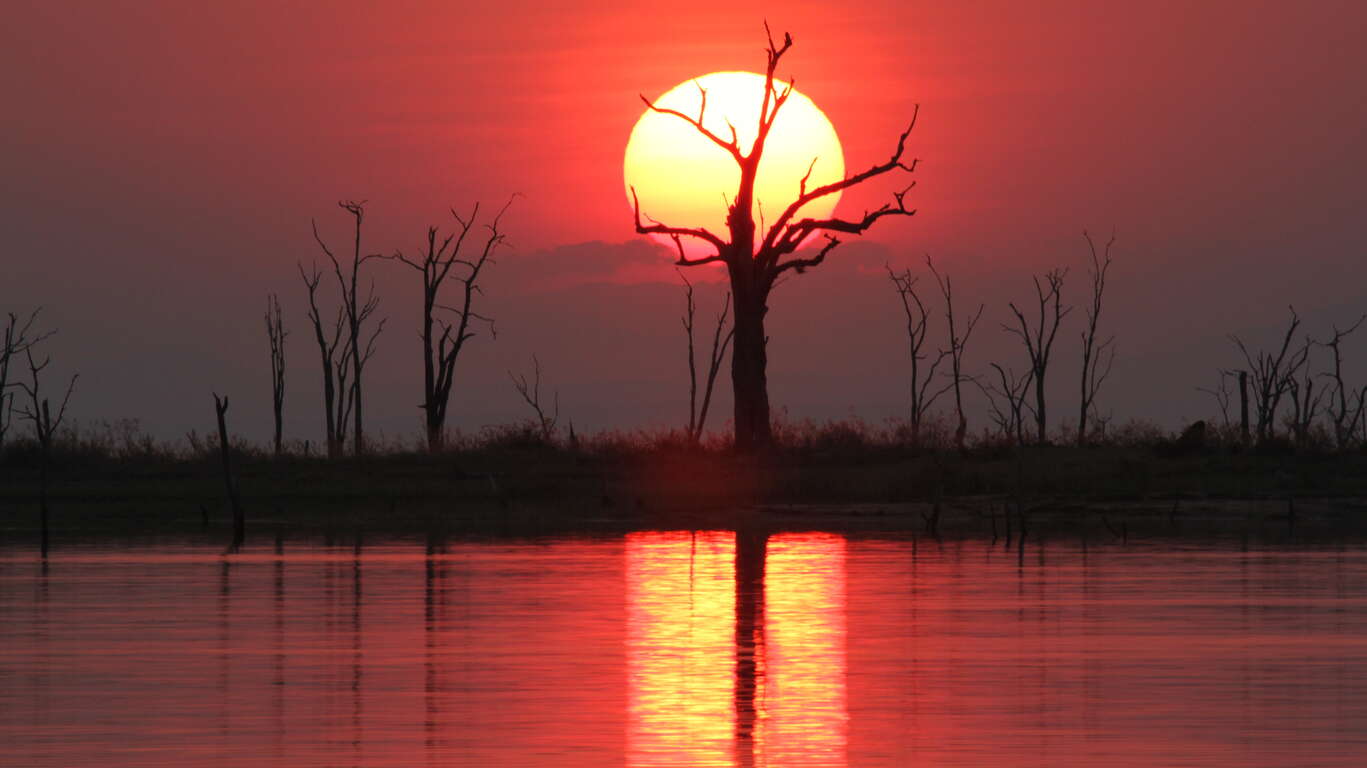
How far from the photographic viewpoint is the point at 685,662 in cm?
1978

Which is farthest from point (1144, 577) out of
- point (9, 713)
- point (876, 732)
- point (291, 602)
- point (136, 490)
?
point (136, 490)

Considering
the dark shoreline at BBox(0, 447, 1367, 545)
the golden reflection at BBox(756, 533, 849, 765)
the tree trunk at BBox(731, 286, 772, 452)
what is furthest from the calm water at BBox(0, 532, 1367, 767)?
the tree trunk at BBox(731, 286, 772, 452)

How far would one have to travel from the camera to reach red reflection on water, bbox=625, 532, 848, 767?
14.8 metres

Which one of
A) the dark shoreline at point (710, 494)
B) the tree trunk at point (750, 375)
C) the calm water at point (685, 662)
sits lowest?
the calm water at point (685, 662)

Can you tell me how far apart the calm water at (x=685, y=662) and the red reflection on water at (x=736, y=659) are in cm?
6

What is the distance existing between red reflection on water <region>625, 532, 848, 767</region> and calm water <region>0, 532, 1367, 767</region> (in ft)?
0.18

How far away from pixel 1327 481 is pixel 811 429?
47.5 ft

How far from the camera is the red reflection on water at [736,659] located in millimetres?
14750

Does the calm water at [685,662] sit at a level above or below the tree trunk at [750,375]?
below

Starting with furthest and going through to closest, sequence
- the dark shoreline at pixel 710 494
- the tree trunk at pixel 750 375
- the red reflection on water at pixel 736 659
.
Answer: the tree trunk at pixel 750 375 → the dark shoreline at pixel 710 494 → the red reflection on water at pixel 736 659

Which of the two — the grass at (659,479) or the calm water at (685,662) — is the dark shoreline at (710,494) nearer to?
the grass at (659,479)

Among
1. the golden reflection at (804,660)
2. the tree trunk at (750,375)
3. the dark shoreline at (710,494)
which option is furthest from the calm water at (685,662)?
the tree trunk at (750,375)

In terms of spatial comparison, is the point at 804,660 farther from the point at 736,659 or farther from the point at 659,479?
the point at 659,479

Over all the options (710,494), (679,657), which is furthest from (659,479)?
(679,657)
